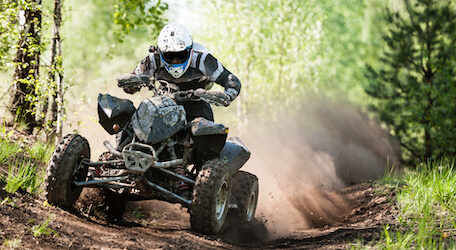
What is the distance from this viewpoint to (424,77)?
685 inches

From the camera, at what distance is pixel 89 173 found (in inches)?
254

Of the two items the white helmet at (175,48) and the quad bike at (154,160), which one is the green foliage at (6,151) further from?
the white helmet at (175,48)

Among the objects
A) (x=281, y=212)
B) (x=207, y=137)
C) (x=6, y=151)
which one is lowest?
(x=281, y=212)

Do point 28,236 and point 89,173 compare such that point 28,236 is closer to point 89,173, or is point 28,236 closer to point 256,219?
point 89,173

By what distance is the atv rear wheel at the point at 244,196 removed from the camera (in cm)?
723

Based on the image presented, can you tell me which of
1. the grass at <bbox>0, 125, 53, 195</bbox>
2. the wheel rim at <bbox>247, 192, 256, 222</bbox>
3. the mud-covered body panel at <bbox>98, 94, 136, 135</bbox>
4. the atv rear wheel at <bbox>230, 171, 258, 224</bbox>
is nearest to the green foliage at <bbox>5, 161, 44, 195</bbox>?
the grass at <bbox>0, 125, 53, 195</bbox>

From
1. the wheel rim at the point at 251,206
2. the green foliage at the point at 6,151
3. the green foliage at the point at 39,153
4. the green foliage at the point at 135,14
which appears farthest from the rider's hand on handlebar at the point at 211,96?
the green foliage at the point at 135,14

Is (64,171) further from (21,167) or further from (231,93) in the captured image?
(231,93)

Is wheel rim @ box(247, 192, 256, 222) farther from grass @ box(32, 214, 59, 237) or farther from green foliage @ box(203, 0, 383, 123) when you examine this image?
green foliage @ box(203, 0, 383, 123)

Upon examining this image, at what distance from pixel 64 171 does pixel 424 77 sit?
1463 cm

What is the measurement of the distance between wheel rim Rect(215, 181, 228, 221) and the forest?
6.22 ft

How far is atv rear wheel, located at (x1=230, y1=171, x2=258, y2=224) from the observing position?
723 centimetres

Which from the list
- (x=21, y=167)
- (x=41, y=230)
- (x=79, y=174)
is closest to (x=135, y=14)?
(x=21, y=167)

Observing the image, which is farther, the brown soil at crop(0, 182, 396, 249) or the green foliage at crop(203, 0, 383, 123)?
the green foliage at crop(203, 0, 383, 123)
